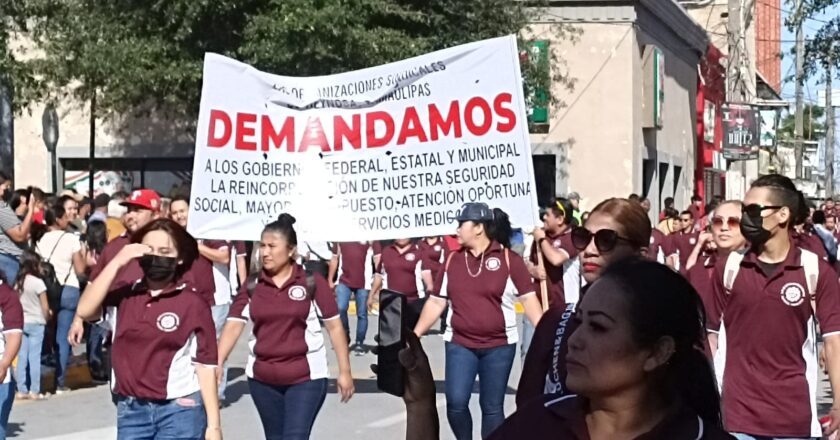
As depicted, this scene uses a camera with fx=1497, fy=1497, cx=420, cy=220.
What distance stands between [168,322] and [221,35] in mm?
17190

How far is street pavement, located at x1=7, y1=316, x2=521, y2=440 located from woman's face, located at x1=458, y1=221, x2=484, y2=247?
7.40ft

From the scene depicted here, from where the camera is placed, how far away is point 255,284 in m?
8.73

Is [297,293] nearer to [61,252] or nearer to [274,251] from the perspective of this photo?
[274,251]

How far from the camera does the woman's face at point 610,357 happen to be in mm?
2758

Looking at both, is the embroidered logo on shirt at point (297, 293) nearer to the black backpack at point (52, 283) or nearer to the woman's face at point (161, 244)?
the woman's face at point (161, 244)

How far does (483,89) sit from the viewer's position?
31.3 feet

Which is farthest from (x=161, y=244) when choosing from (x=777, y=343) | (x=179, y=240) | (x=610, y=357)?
(x=610, y=357)

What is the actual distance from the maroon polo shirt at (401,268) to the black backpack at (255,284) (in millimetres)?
7959

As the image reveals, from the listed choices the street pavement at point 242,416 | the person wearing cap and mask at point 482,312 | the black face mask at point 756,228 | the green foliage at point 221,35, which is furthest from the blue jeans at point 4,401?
the green foliage at point 221,35

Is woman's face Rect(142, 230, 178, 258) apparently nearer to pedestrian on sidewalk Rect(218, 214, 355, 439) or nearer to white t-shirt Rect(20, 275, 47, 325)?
pedestrian on sidewalk Rect(218, 214, 355, 439)

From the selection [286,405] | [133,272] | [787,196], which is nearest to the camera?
[787,196]

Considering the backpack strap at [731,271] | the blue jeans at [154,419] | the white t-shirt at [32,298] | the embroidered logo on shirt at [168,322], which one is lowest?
the blue jeans at [154,419]

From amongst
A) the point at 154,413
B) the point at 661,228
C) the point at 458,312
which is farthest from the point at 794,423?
the point at 661,228

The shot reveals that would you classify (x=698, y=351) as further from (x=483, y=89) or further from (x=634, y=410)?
(x=483, y=89)
